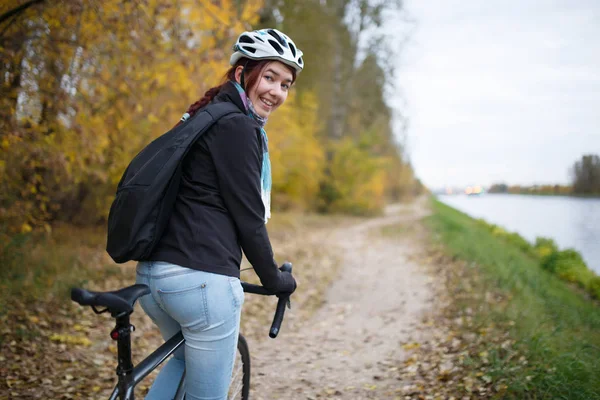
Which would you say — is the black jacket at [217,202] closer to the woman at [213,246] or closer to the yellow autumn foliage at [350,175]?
the woman at [213,246]

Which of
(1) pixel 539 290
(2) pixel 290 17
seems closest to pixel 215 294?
(1) pixel 539 290

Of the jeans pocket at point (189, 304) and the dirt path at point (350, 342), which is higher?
the jeans pocket at point (189, 304)

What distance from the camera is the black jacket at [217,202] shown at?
1883 millimetres

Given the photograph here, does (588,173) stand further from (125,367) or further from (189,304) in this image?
(125,367)

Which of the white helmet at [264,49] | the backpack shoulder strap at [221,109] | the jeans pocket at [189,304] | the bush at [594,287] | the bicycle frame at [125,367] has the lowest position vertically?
the bush at [594,287]

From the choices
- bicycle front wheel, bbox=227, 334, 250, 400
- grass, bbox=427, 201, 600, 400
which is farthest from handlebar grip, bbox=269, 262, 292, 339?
grass, bbox=427, 201, 600, 400

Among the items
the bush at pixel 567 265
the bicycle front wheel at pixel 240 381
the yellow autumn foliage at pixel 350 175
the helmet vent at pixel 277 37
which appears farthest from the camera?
the yellow autumn foliage at pixel 350 175

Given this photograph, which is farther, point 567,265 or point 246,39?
point 567,265

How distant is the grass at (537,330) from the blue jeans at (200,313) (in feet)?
8.82

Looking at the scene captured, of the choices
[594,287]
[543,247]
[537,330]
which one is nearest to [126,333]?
[537,330]

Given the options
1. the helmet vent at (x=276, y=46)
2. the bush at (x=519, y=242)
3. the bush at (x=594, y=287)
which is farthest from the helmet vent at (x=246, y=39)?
the bush at (x=519, y=242)

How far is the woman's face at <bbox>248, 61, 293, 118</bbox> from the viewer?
86.5 inches

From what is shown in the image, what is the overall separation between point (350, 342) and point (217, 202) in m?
4.28

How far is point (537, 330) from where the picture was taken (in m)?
4.74
